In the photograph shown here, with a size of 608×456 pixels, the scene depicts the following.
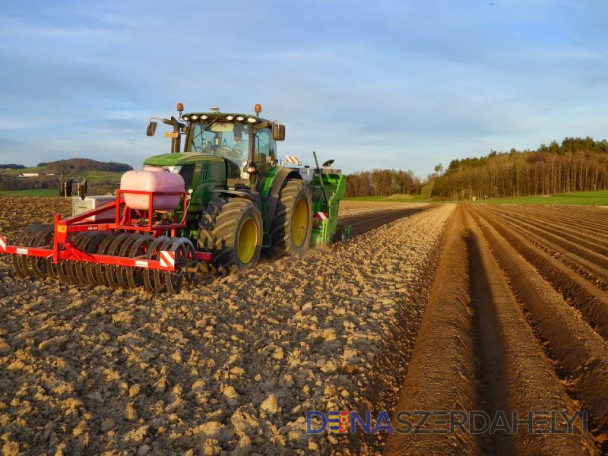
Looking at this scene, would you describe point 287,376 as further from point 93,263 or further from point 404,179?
point 404,179

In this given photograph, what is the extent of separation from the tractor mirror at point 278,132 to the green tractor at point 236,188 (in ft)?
0.05

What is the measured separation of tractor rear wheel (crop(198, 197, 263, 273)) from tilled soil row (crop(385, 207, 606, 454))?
2.75 m

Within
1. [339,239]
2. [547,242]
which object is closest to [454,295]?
[339,239]

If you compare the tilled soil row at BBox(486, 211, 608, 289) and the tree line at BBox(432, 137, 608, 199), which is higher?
the tree line at BBox(432, 137, 608, 199)

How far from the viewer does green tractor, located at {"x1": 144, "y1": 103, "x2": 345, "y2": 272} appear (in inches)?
270

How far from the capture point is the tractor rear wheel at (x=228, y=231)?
22.1ft

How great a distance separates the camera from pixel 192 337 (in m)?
4.65

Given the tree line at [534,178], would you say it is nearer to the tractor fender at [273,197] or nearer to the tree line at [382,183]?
the tree line at [382,183]

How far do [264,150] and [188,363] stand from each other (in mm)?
5345

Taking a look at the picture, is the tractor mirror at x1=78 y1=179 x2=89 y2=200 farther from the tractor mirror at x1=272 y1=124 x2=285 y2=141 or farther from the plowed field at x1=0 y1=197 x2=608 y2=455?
the tractor mirror at x1=272 y1=124 x2=285 y2=141

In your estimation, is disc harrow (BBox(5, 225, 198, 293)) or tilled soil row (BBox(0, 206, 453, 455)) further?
disc harrow (BBox(5, 225, 198, 293))

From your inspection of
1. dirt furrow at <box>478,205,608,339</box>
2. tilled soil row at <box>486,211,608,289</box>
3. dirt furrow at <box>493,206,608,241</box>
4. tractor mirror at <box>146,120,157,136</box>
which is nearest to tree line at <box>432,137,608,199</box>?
dirt furrow at <box>493,206,608,241</box>

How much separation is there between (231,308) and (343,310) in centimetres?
130

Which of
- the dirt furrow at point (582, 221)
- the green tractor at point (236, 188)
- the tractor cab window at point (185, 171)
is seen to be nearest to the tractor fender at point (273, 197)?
the green tractor at point (236, 188)
